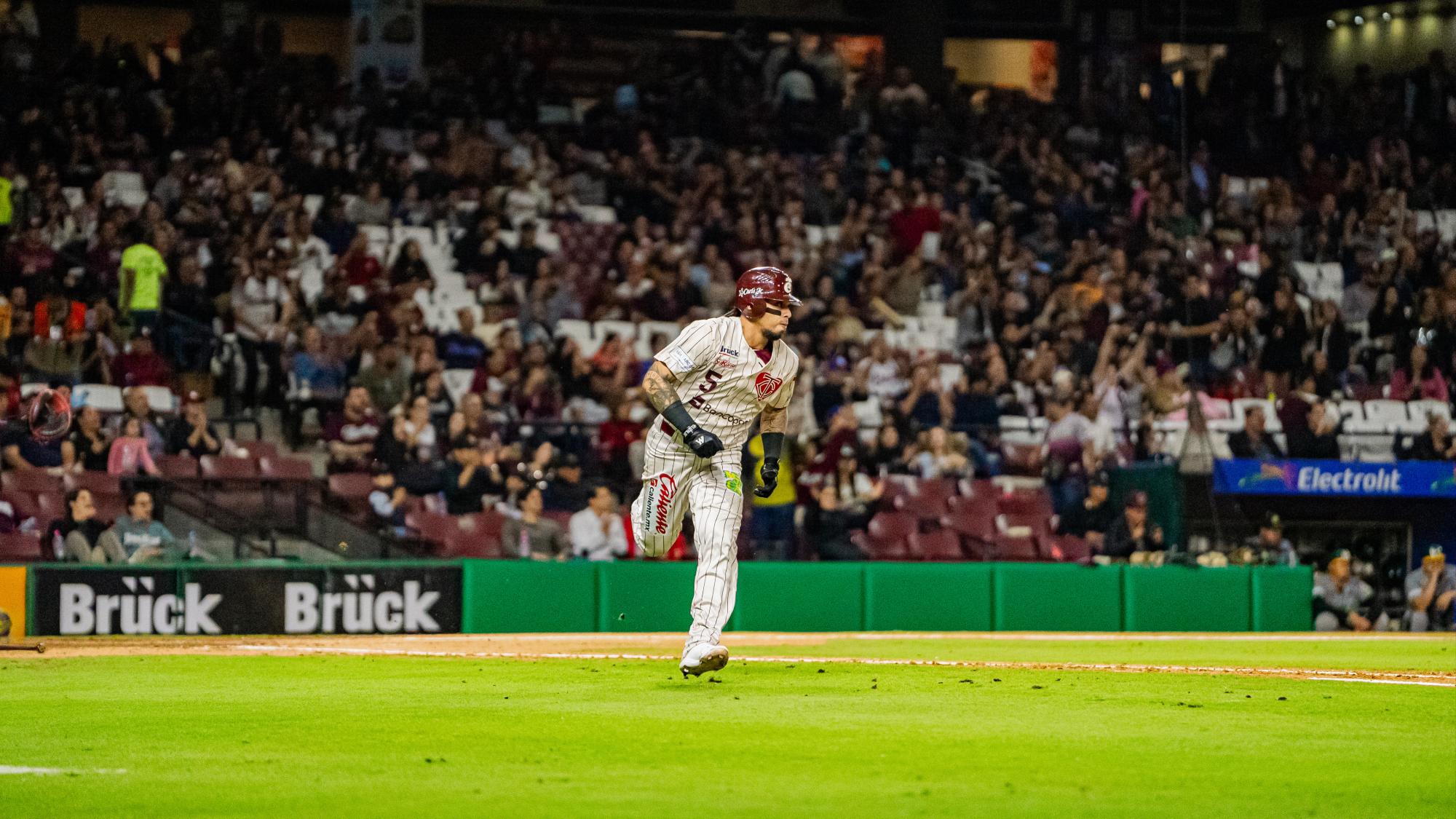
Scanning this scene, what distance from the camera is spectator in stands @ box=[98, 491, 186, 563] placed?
57.9ft

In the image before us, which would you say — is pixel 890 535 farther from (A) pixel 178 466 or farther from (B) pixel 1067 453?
(A) pixel 178 466

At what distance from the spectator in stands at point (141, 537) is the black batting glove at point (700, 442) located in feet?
29.5

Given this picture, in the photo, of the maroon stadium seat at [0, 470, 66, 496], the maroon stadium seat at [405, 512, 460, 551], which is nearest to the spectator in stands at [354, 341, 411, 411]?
the maroon stadium seat at [405, 512, 460, 551]

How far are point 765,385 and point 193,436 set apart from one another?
32.5 ft

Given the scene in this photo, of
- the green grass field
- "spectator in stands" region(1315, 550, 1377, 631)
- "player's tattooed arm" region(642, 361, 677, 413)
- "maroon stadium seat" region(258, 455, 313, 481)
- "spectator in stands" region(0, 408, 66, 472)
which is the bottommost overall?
"spectator in stands" region(1315, 550, 1377, 631)

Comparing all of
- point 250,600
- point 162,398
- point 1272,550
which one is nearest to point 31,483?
point 162,398

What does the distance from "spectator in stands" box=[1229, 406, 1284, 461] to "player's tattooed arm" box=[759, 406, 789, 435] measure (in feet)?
41.0

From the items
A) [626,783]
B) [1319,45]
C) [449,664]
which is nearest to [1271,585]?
Answer: [449,664]

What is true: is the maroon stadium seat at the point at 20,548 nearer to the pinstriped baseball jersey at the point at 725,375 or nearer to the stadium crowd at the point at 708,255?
the stadium crowd at the point at 708,255

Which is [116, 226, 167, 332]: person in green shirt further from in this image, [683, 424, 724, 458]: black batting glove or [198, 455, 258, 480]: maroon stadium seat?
[683, 424, 724, 458]: black batting glove

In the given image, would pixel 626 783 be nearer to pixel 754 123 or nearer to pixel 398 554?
pixel 398 554

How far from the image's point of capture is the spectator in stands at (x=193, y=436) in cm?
1909

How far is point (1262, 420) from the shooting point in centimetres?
2283

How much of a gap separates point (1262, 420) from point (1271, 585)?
8.89 ft
